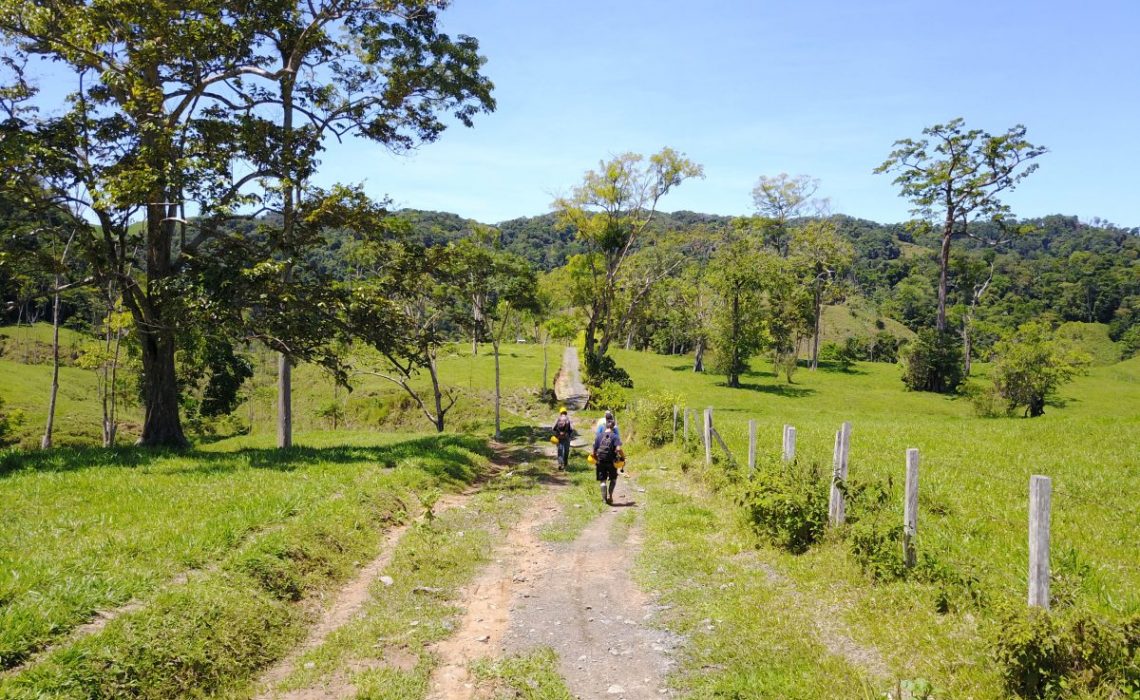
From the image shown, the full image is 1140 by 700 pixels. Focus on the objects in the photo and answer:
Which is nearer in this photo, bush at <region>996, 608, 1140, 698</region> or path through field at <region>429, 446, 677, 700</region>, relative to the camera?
bush at <region>996, 608, 1140, 698</region>

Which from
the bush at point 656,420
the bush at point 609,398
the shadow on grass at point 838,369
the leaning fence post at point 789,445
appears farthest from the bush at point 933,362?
the leaning fence post at point 789,445

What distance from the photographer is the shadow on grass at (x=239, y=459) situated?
15.2 meters

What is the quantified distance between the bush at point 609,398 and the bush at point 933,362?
3151 centimetres

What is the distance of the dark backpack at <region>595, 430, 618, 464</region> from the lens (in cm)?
1658

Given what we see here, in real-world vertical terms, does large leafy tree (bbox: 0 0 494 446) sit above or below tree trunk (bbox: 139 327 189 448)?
above

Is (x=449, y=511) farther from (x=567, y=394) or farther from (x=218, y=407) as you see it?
(x=218, y=407)

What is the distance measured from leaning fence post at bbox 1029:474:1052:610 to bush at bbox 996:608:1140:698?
70cm

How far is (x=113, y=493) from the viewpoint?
1241 centimetres

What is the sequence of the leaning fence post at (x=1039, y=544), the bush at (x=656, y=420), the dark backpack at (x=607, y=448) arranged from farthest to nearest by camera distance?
the bush at (x=656, y=420), the dark backpack at (x=607, y=448), the leaning fence post at (x=1039, y=544)

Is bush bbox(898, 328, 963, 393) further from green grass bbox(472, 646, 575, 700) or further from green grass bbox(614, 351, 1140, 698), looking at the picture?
green grass bbox(472, 646, 575, 700)

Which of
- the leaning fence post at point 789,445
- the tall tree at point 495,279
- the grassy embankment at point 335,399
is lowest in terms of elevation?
the grassy embankment at point 335,399

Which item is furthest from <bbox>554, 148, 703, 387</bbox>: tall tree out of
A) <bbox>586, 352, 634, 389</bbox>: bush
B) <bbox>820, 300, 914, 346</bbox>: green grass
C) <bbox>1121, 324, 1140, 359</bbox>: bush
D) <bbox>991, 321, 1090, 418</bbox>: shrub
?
<bbox>1121, 324, 1140, 359</bbox>: bush

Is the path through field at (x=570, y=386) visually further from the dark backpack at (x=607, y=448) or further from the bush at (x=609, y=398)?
the dark backpack at (x=607, y=448)

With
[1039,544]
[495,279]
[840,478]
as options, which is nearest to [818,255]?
[495,279]
